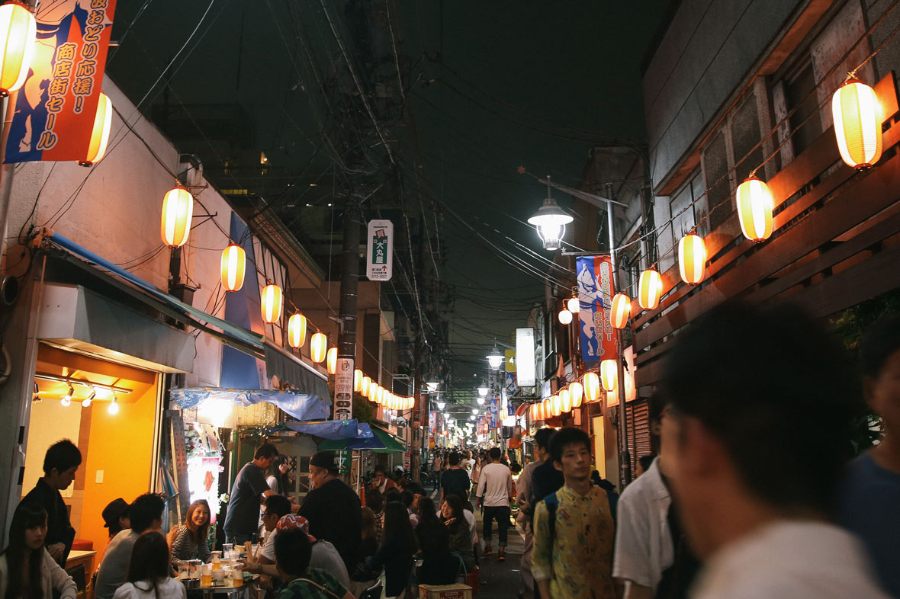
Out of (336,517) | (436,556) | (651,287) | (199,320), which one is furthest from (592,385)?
(336,517)

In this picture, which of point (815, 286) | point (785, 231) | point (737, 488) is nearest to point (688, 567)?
point (737, 488)

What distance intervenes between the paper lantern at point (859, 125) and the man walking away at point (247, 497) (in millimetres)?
9983

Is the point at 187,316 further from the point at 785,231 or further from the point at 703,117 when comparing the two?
the point at 703,117

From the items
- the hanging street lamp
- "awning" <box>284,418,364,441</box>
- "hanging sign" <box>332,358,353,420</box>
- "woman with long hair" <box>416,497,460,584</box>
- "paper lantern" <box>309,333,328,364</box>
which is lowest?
"woman with long hair" <box>416,497,460,584</box>

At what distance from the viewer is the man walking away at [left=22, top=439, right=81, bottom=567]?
7184 millimetres

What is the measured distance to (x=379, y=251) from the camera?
20812 mm

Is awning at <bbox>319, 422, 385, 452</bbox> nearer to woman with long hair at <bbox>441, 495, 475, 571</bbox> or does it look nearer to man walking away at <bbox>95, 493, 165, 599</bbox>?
woman with long hair at <bbox>441, 495, 475, 571</bbox>

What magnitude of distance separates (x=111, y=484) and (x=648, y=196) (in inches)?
593

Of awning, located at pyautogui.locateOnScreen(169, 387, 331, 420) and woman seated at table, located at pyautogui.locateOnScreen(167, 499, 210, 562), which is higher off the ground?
awning, located at pyautogui.locateOnScreen(169, 387, 331, 420)

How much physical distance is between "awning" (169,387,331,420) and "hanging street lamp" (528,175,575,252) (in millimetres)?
6928

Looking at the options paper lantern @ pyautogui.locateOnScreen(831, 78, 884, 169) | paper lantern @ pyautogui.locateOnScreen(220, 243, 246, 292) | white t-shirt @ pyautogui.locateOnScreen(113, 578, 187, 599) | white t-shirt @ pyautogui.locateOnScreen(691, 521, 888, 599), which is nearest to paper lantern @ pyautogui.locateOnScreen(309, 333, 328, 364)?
paper lantern @ pyautogui.locateOnScreen(220, 243, 246, 292)

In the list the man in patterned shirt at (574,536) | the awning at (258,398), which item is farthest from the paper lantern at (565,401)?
the man in patterned shirt at (574,536)

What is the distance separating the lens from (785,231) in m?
10.1

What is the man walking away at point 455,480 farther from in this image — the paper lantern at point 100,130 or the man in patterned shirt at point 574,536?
the man in patterned shirt at point 574,536
